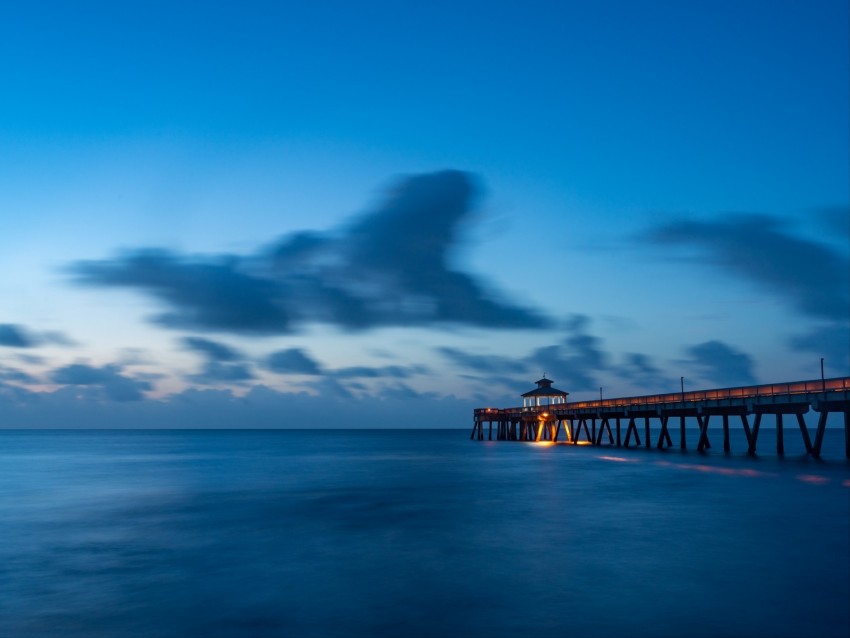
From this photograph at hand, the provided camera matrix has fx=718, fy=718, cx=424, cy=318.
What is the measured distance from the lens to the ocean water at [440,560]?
13562 millimetres

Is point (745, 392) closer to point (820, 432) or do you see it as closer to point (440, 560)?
point (820, 432)

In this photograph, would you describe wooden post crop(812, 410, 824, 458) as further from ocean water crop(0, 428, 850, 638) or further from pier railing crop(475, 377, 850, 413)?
ocean water crop(0, 428, 850, 638)

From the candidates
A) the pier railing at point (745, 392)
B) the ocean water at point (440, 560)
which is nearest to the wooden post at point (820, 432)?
the pier railing at point (745, 392)

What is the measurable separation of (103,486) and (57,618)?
32.4 m

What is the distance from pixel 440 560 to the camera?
19250mm

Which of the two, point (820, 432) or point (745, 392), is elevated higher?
point (745, 392)

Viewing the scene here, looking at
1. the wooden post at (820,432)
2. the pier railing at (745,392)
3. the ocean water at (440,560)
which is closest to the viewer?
the ocean water at (440,560)

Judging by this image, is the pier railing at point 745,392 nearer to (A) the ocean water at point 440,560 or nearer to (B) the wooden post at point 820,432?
(B) the wooden post at point 820,432

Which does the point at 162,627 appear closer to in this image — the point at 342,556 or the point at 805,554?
the point at 342,556

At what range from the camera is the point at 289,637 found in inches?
494

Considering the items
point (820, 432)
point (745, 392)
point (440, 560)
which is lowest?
point (440, 560)

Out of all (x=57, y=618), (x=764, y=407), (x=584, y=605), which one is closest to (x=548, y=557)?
(x=584, y=605)

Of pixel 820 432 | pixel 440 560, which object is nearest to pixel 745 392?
pixel 820 432

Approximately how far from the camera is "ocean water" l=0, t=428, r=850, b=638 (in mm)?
13562
